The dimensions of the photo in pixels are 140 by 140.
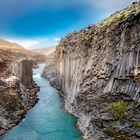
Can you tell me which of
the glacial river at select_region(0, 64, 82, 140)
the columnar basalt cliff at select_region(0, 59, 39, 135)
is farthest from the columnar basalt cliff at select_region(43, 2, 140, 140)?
the columnar basalt cliff at select_region(0, 59, 39, 135)

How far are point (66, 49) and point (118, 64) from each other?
1115 inches

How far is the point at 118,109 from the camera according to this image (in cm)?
3356

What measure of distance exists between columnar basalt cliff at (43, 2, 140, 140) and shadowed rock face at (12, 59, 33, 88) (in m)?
20.8

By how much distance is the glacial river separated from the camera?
1661 inches

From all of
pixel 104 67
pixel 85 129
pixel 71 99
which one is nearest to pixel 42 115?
pixel 71 99

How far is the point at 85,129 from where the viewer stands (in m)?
41.2

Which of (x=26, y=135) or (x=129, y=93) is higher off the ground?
(x=129, y=93)

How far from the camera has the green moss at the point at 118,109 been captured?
32.5 m

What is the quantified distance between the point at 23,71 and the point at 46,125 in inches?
1061

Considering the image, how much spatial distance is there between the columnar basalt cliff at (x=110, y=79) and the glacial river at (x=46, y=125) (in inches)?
71.0

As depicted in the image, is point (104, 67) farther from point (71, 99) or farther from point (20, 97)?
point (20, 97)

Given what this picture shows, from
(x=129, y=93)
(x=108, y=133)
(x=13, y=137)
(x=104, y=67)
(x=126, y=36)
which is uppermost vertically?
(x=126, y=36)

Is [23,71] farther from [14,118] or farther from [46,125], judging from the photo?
[46,125]

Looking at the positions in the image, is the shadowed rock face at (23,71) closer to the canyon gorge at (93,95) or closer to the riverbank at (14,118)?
the canyon gorge at (93,95)
